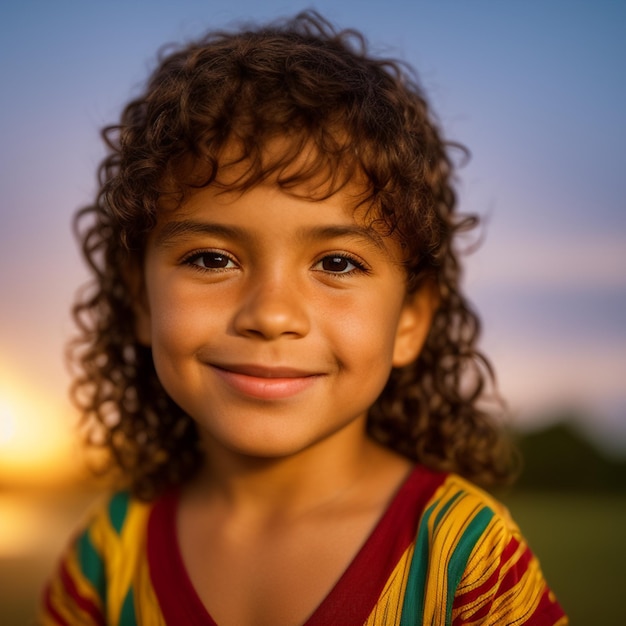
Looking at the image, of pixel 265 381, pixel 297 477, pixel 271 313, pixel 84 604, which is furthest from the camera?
pixel 84 604

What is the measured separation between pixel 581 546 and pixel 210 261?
2.43 metres

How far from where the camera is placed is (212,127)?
1718 millimetres

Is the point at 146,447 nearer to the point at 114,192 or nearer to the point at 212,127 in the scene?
the point at 114,192

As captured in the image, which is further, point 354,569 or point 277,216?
point 354,569

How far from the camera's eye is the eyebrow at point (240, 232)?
166cm

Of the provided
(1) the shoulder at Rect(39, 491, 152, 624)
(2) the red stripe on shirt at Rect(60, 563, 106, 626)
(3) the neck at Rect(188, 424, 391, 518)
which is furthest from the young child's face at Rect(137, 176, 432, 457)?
(2) the red stripe on shirt at Rect(60, 563, 106, 626)

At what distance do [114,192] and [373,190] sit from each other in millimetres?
667

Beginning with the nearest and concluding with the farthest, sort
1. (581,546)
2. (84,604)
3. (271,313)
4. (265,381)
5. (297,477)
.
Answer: (271,313) < (265,381) < (297,477) < (84,604) < (581,546)

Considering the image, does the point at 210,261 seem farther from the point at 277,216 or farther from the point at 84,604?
the point at 84,604

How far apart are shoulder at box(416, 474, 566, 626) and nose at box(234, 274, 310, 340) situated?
0.56 metres

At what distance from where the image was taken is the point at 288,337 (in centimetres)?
167

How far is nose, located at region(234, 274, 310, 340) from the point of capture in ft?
5.29

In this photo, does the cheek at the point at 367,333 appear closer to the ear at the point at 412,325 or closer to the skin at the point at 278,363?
the skin at the point at 278,363

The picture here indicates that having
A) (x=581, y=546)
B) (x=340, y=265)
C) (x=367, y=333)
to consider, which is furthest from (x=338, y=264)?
(x=581, y=546)
